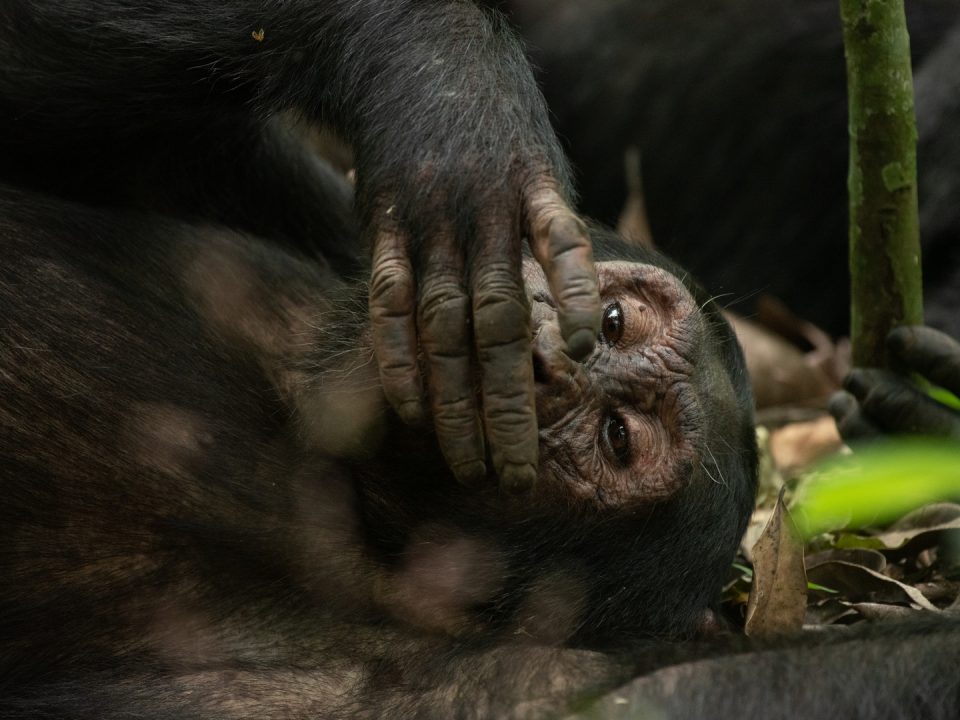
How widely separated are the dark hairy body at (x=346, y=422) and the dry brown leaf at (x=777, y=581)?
222 millimetres

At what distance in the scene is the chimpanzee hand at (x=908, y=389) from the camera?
4.64m

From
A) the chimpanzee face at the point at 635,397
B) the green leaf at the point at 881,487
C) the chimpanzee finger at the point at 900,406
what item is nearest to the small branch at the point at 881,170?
the chimpanzee finger at the point at 900,406

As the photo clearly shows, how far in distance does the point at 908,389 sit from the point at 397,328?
256 cm

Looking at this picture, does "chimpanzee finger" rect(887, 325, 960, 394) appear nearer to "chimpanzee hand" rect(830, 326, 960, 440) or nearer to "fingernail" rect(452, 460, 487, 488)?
"chimpanzee hand" rect(830, 326, 960, 440)

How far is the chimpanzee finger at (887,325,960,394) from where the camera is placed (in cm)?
463

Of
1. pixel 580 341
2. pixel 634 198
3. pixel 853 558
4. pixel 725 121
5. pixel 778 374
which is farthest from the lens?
pixel 725 121

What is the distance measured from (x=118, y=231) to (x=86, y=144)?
0.32m

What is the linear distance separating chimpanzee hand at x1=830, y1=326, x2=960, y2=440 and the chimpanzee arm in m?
1.94

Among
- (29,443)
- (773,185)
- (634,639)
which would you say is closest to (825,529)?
(634,639)

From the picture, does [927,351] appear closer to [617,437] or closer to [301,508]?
[617,437]

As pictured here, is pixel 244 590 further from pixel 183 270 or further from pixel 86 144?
pixel 86 144

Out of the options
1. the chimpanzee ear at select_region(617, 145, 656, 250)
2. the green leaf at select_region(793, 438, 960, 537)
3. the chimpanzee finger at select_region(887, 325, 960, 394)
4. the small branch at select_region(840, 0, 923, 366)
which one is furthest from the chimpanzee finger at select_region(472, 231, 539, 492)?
the chimpanzee ear at select_region(617, 145, 656, 250)

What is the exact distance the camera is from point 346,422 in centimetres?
349

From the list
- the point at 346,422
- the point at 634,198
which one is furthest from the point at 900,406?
the point at 634,198
